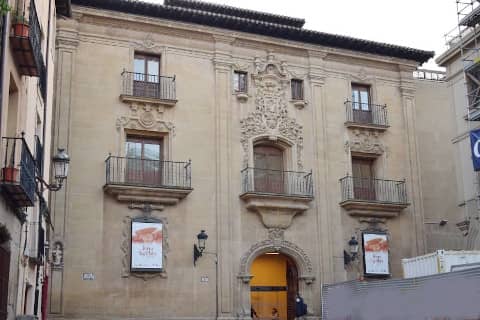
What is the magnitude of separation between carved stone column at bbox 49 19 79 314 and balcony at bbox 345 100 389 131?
1060 cm

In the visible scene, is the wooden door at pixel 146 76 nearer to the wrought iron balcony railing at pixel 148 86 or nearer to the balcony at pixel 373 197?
the wrought iron balcony railing at pixel 148 86

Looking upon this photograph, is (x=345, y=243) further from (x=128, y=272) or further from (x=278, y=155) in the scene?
(x=128, y=272)

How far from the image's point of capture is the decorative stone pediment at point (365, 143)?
2669cm

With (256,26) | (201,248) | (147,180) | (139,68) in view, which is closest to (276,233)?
(201,248)

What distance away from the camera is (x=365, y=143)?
88.3 ft

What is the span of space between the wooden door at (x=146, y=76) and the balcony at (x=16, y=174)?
1146 centimetres

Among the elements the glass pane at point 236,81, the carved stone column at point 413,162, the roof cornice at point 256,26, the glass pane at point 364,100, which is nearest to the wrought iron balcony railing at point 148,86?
the roof cornice at point 256,26

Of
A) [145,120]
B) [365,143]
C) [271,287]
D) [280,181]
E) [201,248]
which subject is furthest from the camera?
[271,287]

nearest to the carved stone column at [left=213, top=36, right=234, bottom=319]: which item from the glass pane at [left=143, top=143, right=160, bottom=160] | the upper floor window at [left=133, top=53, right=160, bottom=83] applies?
the glass pane at [left=143, top=143, right=160, bottom=160]

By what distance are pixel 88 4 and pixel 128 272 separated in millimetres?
9301

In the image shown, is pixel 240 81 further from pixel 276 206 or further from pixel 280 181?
pixel 276 206

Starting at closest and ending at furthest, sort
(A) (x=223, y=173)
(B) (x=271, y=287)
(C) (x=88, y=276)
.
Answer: (C) (x=88, y=276)
(A) (x=223, y=173)
(B) (x=271, y=287)

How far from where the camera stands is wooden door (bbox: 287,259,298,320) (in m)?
25.3

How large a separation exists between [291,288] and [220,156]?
226 inches
